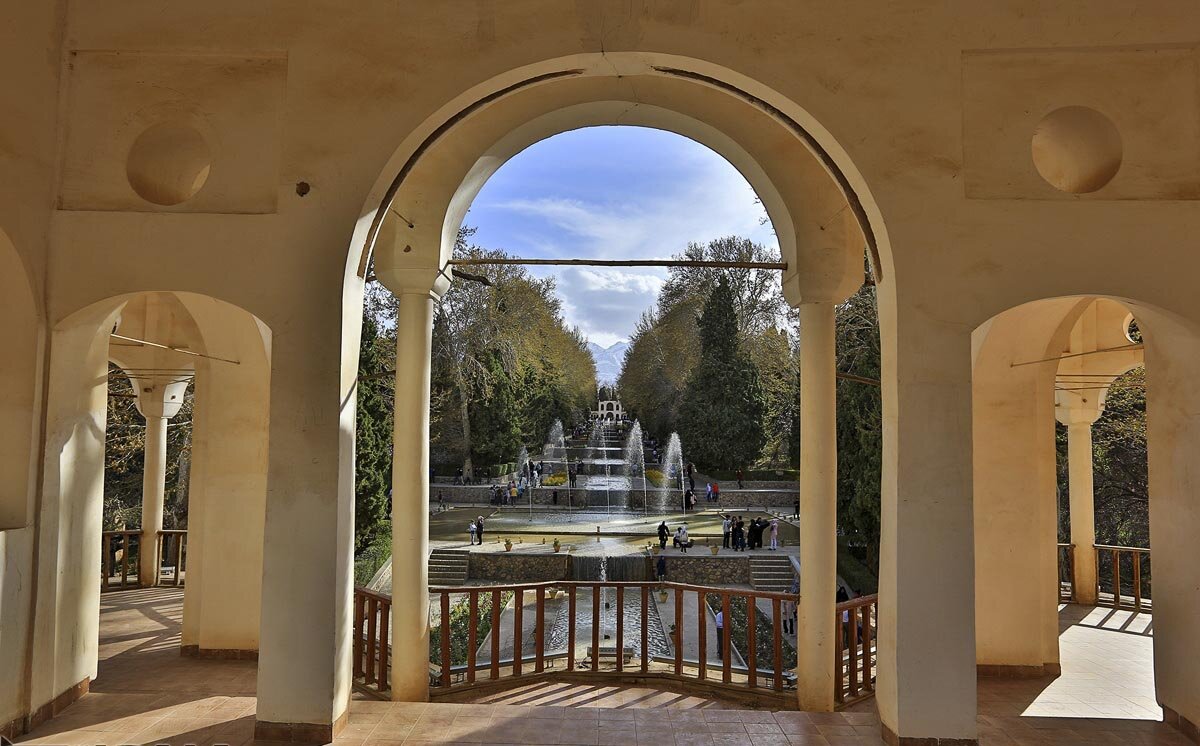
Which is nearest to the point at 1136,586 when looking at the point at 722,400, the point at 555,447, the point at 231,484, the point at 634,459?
the point at 231,484

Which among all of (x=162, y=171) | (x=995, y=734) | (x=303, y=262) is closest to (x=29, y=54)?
(x=162, y=171)

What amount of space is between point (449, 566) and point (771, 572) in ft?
21.0

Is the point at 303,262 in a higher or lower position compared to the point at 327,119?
lower

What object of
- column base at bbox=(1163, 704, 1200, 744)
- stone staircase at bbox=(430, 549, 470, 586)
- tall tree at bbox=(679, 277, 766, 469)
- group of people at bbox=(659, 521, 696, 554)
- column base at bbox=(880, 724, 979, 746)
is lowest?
stone staircase at bbox=(430, 549, 470, 586)

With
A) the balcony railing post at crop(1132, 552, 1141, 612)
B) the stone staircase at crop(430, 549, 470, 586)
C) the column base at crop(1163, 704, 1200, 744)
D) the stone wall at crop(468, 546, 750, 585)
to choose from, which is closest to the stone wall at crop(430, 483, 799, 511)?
the stone wall at crop(468, 546, 750, 585)

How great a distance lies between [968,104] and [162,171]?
5.70 metres

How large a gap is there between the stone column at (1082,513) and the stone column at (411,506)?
8765 millimetres

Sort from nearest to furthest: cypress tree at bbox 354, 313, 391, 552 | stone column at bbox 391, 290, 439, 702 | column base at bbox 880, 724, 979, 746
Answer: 1. column base at bbox 880, 724, 979, 746
2. stone column at bbox 391, 290, 439, 702
3. cypress tree at bbox 354, 313, 391, 552

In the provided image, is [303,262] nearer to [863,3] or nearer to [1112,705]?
[863,3]

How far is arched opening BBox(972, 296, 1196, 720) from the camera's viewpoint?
16.4 ft

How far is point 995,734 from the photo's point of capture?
4.80 m

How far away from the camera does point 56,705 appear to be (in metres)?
4.80

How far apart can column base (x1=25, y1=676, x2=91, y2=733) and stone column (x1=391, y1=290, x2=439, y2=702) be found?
7.41 ft

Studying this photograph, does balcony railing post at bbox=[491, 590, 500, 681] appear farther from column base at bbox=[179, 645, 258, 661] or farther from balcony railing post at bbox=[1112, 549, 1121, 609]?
balcony railing post at bbox=[1112, 549, 1121, 609]
